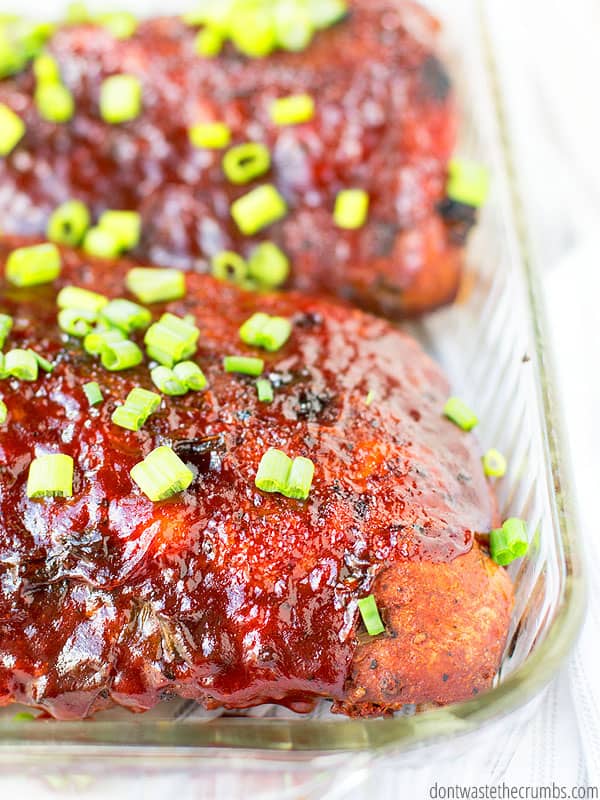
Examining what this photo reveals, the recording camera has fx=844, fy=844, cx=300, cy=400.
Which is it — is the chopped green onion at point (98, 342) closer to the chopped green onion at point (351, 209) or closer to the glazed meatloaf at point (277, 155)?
the glazed meatloaf at point (277, 155)

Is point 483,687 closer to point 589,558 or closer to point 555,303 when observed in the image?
point 589,558

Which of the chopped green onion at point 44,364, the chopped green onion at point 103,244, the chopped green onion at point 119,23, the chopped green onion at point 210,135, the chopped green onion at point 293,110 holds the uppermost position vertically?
the chopped green onion at point 119,23

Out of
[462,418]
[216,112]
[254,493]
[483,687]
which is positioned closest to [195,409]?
[254,493]

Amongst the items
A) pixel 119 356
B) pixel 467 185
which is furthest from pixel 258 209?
pixel 119 356

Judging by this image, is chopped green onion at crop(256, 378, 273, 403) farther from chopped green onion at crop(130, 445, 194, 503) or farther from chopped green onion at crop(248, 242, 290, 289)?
chopped green onion at crop(248, 242, 290, 289)

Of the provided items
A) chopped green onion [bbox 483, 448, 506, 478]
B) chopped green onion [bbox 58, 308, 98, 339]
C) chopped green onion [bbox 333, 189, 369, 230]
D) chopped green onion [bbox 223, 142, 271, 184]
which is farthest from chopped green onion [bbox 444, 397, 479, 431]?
chopped green onion [bbox 223, 142, 271, 184]

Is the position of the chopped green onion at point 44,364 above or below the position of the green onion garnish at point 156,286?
below

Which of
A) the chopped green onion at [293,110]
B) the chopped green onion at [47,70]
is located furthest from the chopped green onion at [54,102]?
the chopped green onion at [293,110]

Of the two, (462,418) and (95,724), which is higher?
(462,418)
